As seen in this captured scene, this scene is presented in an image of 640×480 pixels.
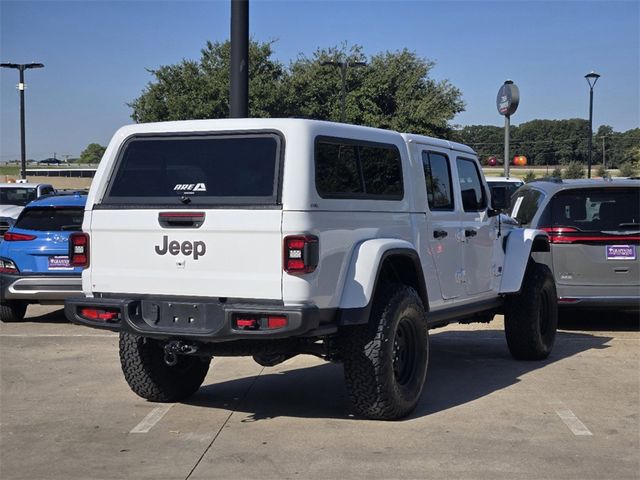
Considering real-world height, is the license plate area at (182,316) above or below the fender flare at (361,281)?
below

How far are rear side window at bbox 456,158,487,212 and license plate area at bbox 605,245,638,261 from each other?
8.79 feet

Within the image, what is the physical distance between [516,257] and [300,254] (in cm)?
364

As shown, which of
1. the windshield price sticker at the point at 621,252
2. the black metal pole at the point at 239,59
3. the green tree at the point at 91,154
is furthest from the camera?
the green tree at the point at 91,154

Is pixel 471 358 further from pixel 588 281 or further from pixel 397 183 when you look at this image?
pixel 397 183

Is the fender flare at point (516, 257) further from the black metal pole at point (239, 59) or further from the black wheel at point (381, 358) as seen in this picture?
the black metal pole at point (239, 59)

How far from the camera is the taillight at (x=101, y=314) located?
19.8ft

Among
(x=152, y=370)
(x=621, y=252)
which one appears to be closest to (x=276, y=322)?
(x=152, y=370)

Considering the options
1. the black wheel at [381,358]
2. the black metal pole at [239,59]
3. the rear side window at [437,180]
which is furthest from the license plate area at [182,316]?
the black metal pole at [239,59]

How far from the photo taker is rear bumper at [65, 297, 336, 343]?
545 cm

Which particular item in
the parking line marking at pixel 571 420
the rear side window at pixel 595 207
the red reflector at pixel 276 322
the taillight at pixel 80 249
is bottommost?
the parking line marking at pixel 571 420

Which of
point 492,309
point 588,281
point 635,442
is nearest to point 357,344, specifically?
point 635,442

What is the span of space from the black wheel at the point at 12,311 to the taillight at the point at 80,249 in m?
5.46

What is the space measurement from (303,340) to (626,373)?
371cm

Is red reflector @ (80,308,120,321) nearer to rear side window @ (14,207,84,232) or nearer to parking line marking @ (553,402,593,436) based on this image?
parking line marking @ (553,402,593,436)
